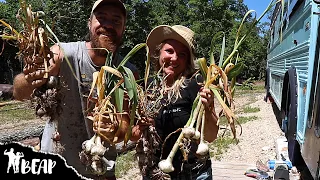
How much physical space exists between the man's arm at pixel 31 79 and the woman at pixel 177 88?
614 millimetres

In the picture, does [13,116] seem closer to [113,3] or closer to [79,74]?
[79,74]

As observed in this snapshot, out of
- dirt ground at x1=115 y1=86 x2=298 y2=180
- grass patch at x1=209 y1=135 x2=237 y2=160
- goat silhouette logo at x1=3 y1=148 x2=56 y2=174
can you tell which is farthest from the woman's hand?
grass patch at x1=209 y1=135 x2=237 y2=160

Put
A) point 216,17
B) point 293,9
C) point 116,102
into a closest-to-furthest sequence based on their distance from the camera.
A: point 116,102, point 293,9, point 216,17

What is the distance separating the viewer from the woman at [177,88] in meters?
2.15

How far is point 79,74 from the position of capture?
2211mm

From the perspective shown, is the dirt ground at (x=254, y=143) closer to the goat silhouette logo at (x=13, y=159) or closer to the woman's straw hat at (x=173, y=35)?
the woman's straw hat at (x=173, y=35)

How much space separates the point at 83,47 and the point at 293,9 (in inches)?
161

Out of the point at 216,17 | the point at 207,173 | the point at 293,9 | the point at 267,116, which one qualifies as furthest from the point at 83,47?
the point at 216,17

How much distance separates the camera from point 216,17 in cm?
2678

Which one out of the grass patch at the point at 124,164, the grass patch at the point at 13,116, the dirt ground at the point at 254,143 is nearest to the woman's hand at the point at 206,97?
the dirt ground at the point at 254,143

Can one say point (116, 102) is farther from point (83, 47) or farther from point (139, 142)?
point (83, 47)

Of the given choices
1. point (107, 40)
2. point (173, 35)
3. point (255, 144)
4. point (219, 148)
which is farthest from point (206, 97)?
point (255, 144)

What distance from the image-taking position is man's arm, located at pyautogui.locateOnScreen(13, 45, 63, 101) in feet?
6.03

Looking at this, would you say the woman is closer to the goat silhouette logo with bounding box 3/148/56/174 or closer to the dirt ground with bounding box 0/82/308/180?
the goat silhouette logo with bounding box 3/148/56/174
